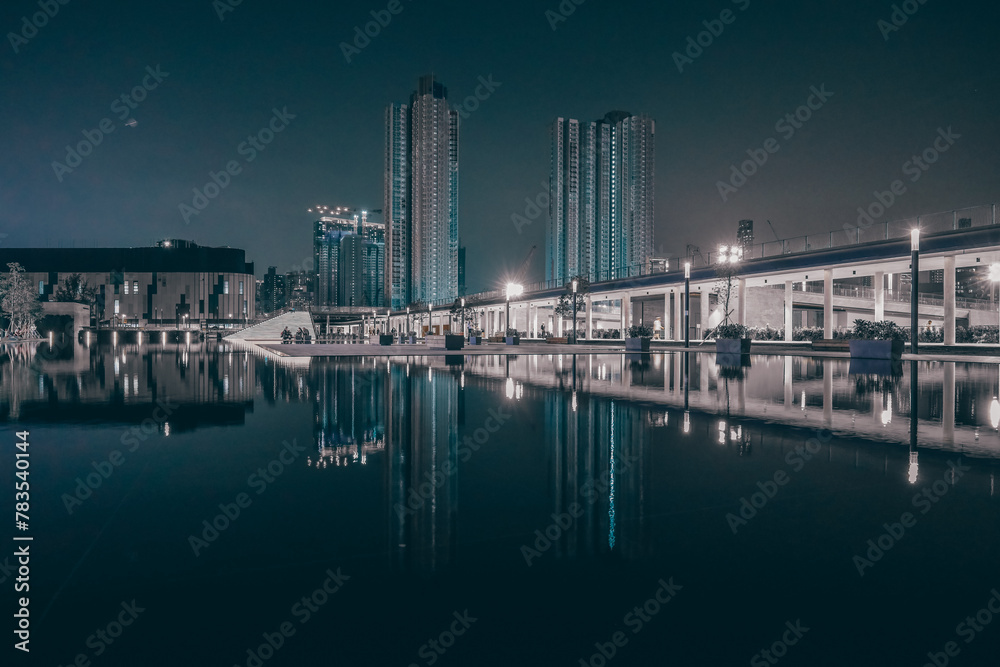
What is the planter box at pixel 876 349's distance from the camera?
942 inches

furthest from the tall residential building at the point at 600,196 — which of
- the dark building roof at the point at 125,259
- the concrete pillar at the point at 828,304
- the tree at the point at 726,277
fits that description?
the dark building roof at the point at 125,259

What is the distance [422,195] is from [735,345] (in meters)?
110

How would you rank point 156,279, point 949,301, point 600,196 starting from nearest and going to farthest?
point 949,301
point 600,196
point 156,279

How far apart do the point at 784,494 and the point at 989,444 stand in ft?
12.7

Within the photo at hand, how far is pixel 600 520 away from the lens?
12.8ft

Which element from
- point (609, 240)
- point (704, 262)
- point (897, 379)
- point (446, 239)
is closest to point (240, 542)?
point (897, 379)

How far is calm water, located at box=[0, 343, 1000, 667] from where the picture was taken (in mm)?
2480

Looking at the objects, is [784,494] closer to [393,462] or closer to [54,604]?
[393,462]

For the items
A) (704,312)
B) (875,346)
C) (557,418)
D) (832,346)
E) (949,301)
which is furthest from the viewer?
(704,312)

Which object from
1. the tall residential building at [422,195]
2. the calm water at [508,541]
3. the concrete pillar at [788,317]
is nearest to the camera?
the calm water at [508,541]

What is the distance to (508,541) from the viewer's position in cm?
352

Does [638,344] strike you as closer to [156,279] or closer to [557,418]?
[557,418]

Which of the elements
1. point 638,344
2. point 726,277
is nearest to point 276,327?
point 638,344

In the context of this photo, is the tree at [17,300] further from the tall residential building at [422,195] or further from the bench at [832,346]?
the tall residential building at [422,195]
